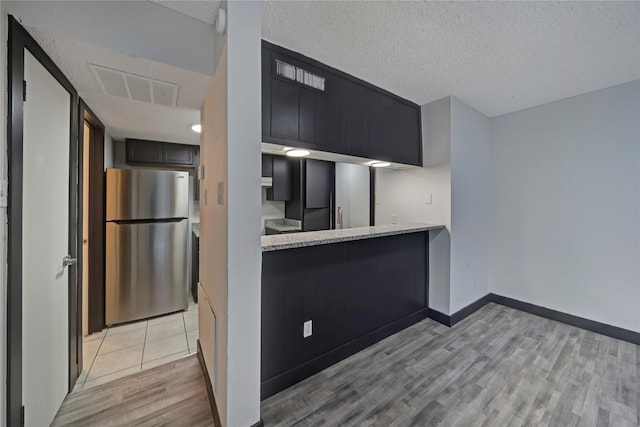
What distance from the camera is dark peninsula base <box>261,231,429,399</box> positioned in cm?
173

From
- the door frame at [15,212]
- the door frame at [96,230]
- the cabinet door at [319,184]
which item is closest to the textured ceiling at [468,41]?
the door frame at [15,212]

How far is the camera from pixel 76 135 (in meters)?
1.74

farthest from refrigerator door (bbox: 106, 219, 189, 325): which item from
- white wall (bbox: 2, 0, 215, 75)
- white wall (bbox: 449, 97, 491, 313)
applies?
white wall (bbox: 449, 97, 491, 313)

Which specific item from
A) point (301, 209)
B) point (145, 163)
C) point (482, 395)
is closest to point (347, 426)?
point (482, 395)

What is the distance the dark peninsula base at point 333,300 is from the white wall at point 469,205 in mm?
405

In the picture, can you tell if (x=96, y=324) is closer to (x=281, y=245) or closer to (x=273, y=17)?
(x=281, y=245)

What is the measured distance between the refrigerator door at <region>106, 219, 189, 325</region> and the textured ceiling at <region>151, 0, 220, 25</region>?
7.30 feet

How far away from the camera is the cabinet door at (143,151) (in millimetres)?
3012

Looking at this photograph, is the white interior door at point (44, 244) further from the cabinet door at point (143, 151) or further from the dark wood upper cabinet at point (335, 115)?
the cabinet door at point (143, 151)

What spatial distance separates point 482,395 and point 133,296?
3.37m

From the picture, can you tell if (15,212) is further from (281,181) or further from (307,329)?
(281,181)

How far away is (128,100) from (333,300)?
7.32 ft

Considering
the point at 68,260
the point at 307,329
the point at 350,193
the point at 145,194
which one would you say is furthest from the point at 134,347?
the point at 350,193

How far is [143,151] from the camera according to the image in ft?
10.0
